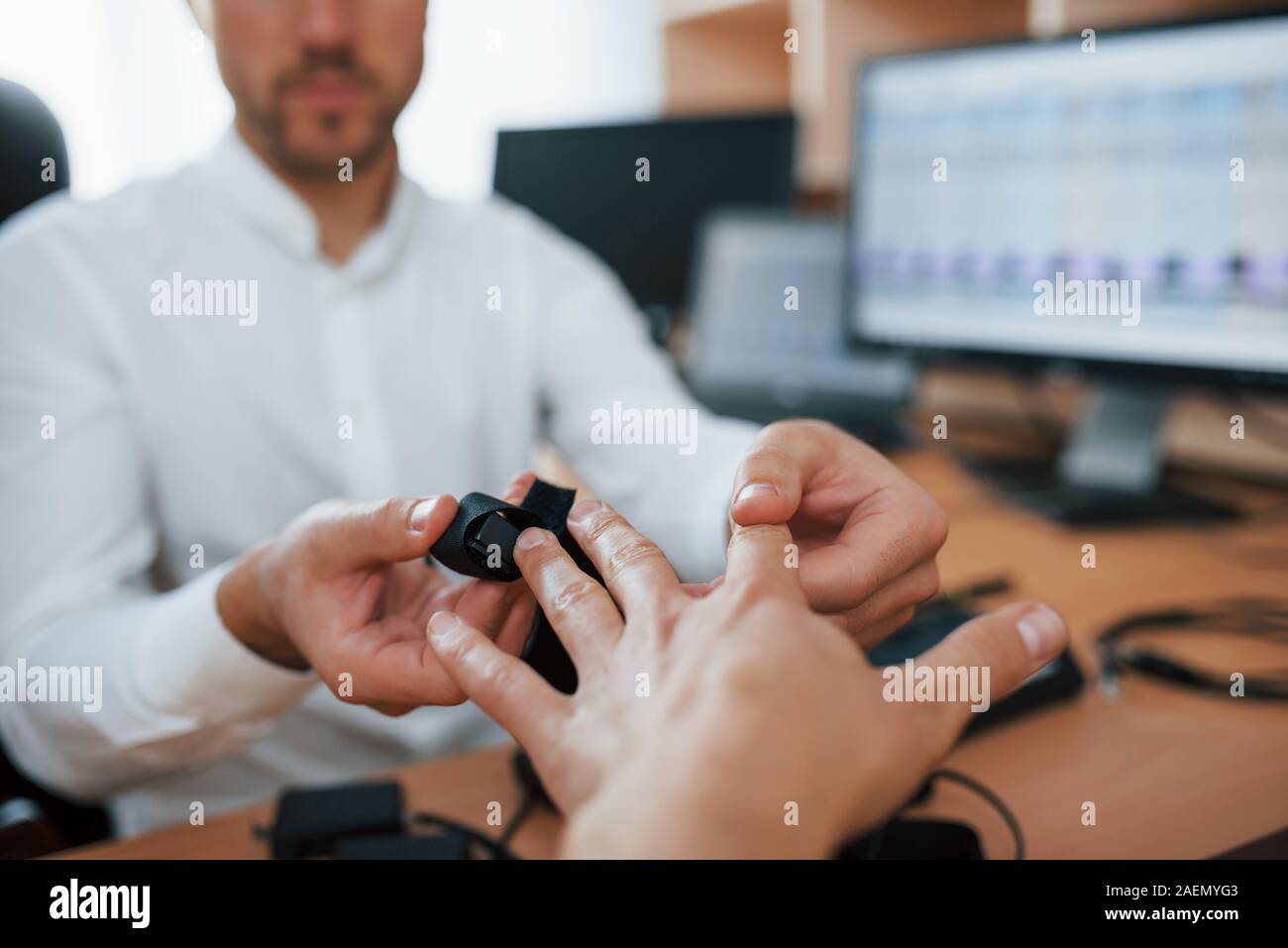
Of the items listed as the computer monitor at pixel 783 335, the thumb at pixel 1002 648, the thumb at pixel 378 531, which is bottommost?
the thumb at pixel 1002 648

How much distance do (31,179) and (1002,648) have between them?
609mm

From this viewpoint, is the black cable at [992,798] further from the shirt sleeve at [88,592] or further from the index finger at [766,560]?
the shirt sleeve at [88,592]

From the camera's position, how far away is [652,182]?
1.33 meters

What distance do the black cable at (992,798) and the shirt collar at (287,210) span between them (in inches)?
17.1

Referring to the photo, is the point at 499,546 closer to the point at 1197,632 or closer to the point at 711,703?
the point at 711,703

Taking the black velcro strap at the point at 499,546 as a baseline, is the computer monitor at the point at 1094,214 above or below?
above

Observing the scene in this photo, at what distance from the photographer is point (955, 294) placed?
90cm

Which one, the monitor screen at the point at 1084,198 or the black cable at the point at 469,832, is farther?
the monitor screen at the point at 1084,198

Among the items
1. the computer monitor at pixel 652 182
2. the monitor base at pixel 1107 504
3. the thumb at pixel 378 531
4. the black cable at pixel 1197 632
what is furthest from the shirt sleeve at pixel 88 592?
the computer monitor at pixel 652 182

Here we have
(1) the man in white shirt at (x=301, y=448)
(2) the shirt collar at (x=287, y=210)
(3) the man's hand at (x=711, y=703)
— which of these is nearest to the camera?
(3) the man's hand at (x=711, y=703)

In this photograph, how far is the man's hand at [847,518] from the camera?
295 mm

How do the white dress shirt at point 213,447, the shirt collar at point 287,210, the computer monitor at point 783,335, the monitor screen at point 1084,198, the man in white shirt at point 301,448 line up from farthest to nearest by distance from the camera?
the computer monitor at point 783,335
the monitor screen at point 1084,198
the shirt collar at point 287,210
the white dress shirt at point 213,447
the man in white shirt at point 301,448

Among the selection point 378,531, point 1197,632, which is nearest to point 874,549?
point 378,531
